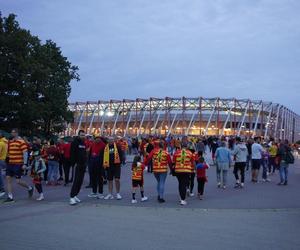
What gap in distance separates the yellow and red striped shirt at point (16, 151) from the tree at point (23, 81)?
1755 centimetres

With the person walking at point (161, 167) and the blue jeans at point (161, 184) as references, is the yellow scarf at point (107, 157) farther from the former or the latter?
the blue jeans at point (161, 184)

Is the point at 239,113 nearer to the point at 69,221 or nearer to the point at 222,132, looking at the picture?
the point at 222,132

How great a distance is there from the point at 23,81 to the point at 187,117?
175 ft

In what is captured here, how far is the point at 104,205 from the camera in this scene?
11.4 metres

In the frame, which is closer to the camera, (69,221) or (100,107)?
(69,221)

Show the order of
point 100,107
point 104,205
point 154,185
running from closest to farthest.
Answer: point 104,205, point 154,185, point 100,107

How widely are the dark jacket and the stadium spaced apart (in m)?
61.0

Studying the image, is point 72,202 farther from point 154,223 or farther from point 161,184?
point 154,223

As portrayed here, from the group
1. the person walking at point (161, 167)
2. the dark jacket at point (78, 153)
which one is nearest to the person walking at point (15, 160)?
the dark jacket at point (78, 153)

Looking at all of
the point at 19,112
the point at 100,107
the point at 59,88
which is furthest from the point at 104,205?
the point at 100,107

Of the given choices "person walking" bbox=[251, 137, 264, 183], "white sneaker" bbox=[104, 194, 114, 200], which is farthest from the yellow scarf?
"person walking" bbox=[251, 137, 264, 183]

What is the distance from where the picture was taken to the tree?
95.9 feet

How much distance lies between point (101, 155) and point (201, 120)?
64.7m

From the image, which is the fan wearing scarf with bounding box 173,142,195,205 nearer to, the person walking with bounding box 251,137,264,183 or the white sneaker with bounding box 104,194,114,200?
the white sneaker with bounding box 104,194,114,200
